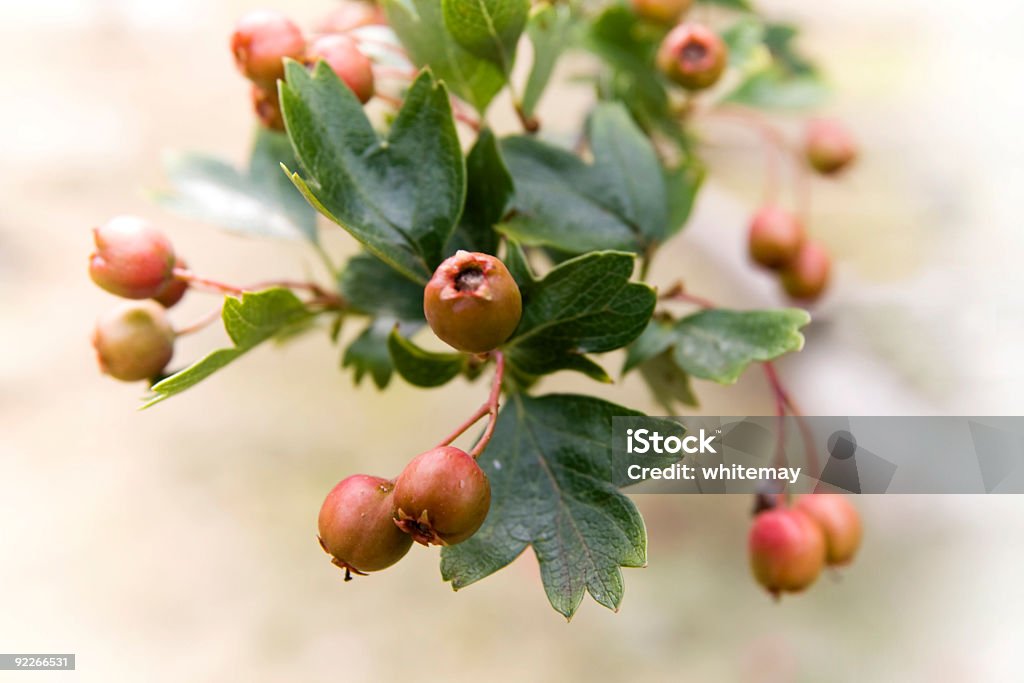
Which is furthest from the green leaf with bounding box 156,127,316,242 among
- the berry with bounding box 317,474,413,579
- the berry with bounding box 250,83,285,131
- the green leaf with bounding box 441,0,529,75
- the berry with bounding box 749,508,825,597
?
the berry with bounding box 749,508,825,597

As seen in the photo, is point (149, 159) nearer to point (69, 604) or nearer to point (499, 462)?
point (69, 604)

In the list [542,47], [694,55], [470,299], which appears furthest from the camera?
[694,55]

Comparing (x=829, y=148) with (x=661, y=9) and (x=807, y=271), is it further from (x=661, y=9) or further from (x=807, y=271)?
(x=661, y=9)

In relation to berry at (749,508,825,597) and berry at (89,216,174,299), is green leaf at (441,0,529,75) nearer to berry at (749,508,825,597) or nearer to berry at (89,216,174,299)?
berry at (89,216,174,299)

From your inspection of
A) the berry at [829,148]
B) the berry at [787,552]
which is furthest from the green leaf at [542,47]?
the berry at [829,148]

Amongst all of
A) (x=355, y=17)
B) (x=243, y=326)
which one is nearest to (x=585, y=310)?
(x=243, y=326)

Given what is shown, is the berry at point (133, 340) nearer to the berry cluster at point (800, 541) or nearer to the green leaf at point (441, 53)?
the green leaf at point (441, 53)
